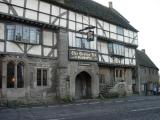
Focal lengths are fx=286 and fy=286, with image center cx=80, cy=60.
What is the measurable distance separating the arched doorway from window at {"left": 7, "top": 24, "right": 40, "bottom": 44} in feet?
26.9

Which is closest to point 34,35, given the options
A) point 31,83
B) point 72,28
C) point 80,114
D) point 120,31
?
point 31,83

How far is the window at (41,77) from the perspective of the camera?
26.4 meters

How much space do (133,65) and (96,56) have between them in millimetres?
10249

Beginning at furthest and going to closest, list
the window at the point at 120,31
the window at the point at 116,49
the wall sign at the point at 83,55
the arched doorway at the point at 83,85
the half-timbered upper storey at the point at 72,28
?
1. the window at the point at 120,31
2. the window at the point at 116,49
3. the arched doorway at the point at 83,85
4. the wall sign at the point at 83,55
5. the half-timbered upper storey at the point at 72,28

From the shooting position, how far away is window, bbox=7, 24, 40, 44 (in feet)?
79.0

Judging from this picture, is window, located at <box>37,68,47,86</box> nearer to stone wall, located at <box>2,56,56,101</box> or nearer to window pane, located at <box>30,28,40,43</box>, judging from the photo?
stone wall, located at <box>2,56,56,101</box>

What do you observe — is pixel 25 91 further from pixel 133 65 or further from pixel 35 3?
pixel 133 65

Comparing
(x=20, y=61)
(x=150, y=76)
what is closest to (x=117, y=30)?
(x=20, y=61)

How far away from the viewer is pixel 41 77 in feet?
87.2

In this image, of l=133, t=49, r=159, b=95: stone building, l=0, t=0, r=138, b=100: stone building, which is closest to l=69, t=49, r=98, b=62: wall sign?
l=0, t=0, r=138, b=100: stone building

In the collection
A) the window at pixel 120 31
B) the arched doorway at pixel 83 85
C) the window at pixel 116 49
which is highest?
the window at pixel 120 31

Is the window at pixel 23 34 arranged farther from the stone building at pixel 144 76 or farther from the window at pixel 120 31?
the stone building at pixel 144 76

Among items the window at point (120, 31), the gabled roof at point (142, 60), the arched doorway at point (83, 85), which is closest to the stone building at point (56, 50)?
the arched doorway at point (83, 85)

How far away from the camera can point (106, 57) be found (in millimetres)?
A: 35719
